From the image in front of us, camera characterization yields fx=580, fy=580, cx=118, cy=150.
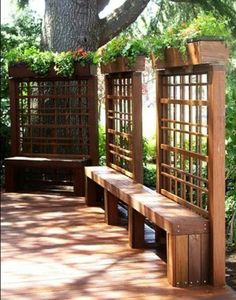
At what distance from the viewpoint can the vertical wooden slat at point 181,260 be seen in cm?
373

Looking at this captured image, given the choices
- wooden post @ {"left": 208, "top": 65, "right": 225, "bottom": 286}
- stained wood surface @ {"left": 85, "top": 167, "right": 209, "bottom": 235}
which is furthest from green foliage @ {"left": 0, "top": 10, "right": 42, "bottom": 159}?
wooden post @ {"left": 208, "top": 65, "right": 225, "bottom": 286}

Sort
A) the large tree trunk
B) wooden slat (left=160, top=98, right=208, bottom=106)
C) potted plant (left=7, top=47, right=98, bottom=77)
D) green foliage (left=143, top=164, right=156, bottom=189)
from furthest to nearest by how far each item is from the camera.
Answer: green foliage (left=143, top=164, right=156, bottom=189), the large tree trunk, potted plant (left=7, top=47, right=98, bottom=77), wooden slat (left=160, top=98, right=208, bottom=106)

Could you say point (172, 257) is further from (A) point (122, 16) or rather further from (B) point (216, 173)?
(A) point (122, 16)

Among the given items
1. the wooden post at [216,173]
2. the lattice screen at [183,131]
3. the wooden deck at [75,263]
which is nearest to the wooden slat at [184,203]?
the lattice screen at [183,131]

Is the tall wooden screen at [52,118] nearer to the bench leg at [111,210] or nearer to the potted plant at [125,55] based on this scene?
the potted plant at [125,55]

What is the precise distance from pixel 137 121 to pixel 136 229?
106 centimetres

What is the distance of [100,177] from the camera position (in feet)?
18.9

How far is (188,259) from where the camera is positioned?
3.77 m

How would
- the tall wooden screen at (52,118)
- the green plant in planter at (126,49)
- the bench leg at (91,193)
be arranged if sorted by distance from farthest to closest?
the tall wooden screen at (52,118) → the bench leg at (91,193) → the green plant in planter at (126,49)

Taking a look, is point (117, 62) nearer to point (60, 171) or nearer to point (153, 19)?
point (60, 171)

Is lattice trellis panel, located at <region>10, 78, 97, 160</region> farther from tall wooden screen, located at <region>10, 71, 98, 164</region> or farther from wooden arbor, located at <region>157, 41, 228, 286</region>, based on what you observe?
wooden arbor, located at <region>157, 41, 228, 286</region>

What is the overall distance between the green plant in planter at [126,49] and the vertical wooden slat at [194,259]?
180cm

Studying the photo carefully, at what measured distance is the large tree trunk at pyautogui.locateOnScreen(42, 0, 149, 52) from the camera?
8.32 m

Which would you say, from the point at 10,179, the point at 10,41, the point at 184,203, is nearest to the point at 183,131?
the point at 184,203
